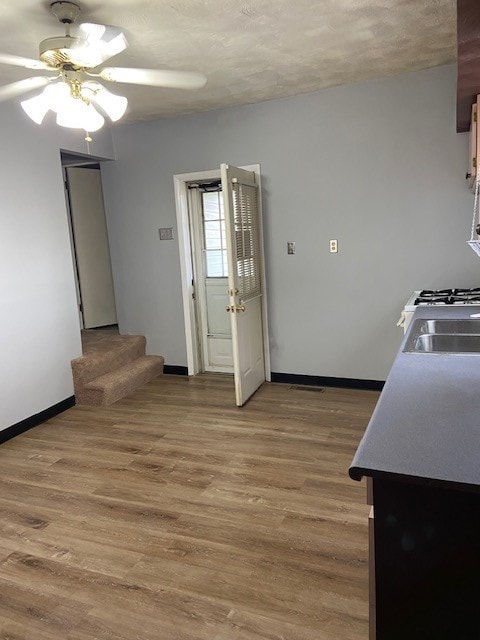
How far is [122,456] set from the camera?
3.19 m

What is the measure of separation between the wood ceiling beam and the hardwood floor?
220cm

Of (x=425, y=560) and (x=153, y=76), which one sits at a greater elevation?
(x=153, y=76)

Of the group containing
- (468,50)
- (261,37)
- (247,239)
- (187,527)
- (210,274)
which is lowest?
(187,527)

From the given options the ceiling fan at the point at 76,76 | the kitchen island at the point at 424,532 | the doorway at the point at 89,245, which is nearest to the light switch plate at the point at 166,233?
the doorway at the point at 89,245

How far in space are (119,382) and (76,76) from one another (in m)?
2.73

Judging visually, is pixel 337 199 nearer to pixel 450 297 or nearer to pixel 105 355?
pixel 450 297

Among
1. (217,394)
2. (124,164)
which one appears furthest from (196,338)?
(124,164)

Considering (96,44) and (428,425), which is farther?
(96,44)

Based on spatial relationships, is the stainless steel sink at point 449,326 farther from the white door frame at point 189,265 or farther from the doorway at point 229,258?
the white door frame at point 189,265

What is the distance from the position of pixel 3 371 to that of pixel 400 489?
3.27 meters

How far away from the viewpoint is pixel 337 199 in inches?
158

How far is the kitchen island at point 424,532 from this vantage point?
1.06 metres

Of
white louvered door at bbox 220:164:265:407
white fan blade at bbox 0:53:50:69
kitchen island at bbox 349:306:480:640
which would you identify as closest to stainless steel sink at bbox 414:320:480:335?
kitchen island at bbox 349:306:480:640

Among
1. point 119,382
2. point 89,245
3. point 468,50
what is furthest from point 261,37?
point 89,245
